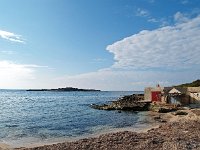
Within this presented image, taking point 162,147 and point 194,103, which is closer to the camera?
point 162,147

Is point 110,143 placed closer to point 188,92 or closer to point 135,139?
point 135,139

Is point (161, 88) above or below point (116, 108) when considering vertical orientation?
above

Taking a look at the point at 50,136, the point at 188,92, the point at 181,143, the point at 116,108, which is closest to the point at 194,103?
the point at 188,92

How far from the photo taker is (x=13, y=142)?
27.6 meters

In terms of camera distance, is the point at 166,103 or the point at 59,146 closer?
the point at 59,146

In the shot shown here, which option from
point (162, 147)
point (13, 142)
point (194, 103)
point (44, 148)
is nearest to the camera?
point (162, 147)

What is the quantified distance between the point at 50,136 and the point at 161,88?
40.5m

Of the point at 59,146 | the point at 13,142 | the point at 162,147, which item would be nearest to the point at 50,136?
the point at 13,142

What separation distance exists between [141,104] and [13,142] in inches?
1630

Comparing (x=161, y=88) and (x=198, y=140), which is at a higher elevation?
(x=161, y=88)

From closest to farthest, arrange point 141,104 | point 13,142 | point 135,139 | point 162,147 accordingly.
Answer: point 162,147, point 135,139, point 13,142, point 141,104

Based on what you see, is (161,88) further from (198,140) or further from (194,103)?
(198,140)

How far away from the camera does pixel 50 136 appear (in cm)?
3112

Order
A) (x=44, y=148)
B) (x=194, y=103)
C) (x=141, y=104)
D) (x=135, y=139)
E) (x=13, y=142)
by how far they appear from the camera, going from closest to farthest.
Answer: (x=44, y=148) → (x=135, y=139) → (x=13, y=142) → (x=194, y=103) → (x=141, y=104)
